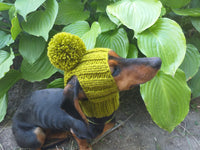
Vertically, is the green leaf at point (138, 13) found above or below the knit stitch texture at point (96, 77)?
below

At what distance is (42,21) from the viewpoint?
122 cm

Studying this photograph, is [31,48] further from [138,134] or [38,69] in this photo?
[138,134]

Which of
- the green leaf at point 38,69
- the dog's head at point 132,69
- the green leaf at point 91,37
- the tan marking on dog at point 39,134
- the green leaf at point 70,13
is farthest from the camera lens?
the green leaf at point 70,13

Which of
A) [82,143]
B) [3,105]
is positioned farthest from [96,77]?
[3,105]

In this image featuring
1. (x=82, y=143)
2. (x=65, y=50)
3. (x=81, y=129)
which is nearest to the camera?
(x=65, y=50)

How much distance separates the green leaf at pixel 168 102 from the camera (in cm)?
100

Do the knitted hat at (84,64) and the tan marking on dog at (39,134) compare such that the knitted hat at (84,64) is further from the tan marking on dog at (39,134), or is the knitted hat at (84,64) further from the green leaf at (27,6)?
the green leaf at (27,6)

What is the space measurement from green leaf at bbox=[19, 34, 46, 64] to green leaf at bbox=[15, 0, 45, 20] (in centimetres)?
23

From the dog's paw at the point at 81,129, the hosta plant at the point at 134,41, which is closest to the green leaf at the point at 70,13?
the hosta plant at the point at 134,41

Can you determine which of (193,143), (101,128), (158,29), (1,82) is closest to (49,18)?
(1,82)

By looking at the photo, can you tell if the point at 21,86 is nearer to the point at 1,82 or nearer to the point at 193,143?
the point at 1,82

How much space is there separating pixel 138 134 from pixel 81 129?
0.52 metres

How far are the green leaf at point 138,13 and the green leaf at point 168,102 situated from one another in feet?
1.12

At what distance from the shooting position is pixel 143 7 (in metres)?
1.07
